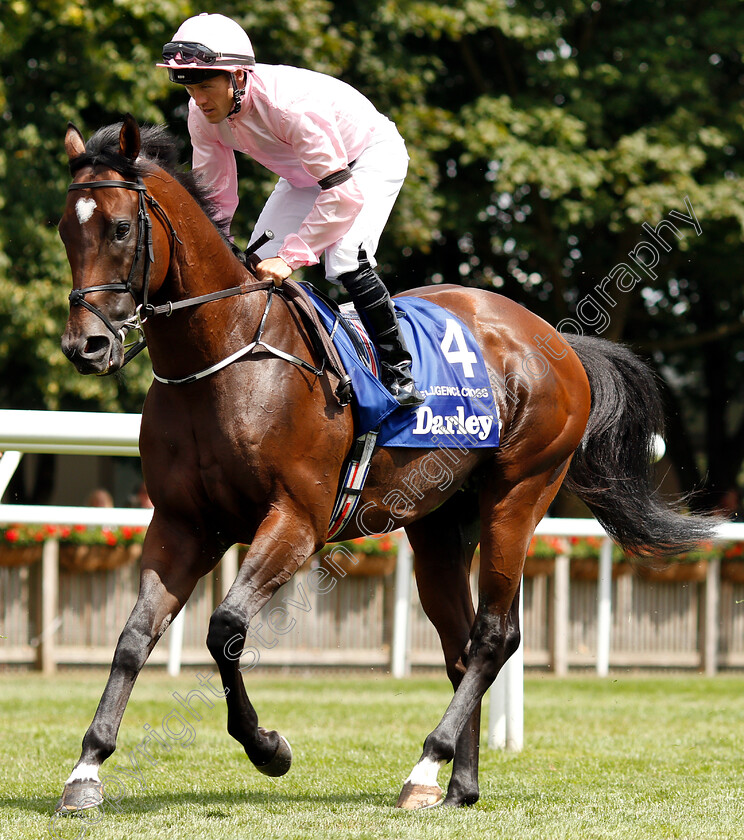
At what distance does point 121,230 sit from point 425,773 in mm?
2173

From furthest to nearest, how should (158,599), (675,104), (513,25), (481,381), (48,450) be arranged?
(675,104), (513,25), (48,450), (481,381), (158,599)

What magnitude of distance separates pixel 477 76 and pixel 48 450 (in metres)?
9.87

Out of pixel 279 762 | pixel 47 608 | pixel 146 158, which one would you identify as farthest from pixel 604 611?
pixel 146 158

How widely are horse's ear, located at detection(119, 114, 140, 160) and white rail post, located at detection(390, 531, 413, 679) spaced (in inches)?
235

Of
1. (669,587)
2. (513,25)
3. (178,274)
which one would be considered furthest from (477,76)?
(178,274)

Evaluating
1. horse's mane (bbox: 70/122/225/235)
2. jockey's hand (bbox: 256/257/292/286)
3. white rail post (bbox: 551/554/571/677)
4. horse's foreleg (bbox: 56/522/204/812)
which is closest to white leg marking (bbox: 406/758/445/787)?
horse's foreleg (bbox: 56/522/204/812)

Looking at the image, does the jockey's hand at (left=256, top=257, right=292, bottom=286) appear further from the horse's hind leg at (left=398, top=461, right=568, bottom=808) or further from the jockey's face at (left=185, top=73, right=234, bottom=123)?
the horse's hind leg at (left=398, top=461, right=568, bottom=808)

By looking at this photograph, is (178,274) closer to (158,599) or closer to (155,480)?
(155,480)

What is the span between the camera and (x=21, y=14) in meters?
10.1

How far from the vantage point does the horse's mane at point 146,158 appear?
3707 millimetres

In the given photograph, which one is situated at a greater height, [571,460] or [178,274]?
[178,274]

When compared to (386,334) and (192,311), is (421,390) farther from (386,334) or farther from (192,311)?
(192,311)

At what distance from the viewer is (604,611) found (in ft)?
32.6

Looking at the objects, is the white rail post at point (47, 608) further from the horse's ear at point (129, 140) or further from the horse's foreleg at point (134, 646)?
the horse's ear at point (129, 140)
